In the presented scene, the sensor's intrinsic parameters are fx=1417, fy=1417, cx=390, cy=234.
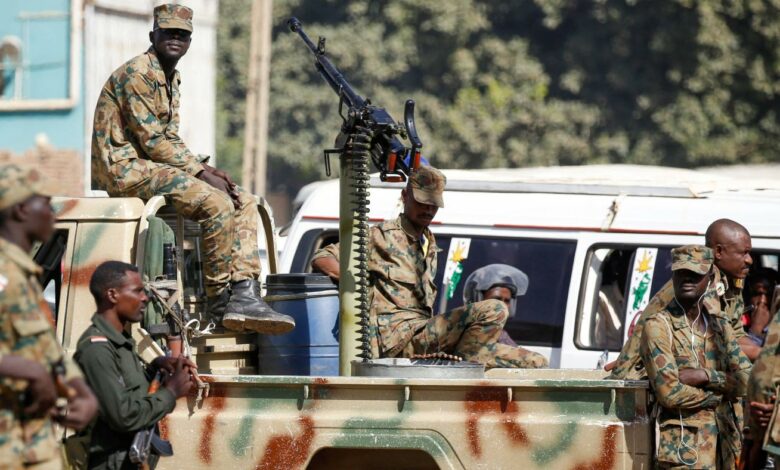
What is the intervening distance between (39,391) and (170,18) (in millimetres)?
2865

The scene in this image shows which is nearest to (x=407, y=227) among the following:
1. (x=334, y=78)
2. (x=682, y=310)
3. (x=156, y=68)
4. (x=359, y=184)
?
(x=359, y=184)

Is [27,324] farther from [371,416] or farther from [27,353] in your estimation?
[371,416]

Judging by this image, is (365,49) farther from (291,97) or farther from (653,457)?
(653,457)

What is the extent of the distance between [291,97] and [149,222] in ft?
71.3

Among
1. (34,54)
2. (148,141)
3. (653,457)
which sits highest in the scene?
(34,54)

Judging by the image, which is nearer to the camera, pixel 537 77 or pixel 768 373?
pixel 768 373

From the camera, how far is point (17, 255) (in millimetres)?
4199

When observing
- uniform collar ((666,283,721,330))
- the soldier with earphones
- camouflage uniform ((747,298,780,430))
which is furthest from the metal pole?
camouflage uniform ((747,298,780,430))

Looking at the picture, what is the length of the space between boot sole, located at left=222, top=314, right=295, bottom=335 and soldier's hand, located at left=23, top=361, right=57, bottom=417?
211 cm

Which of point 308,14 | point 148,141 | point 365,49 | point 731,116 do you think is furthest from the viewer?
point 308,14

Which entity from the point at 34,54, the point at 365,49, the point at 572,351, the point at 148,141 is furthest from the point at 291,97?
the point at 148,141

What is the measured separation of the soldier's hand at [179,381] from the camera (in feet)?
17.0

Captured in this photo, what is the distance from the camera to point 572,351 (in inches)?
341

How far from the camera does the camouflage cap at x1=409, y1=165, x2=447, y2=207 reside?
6.73 metres
